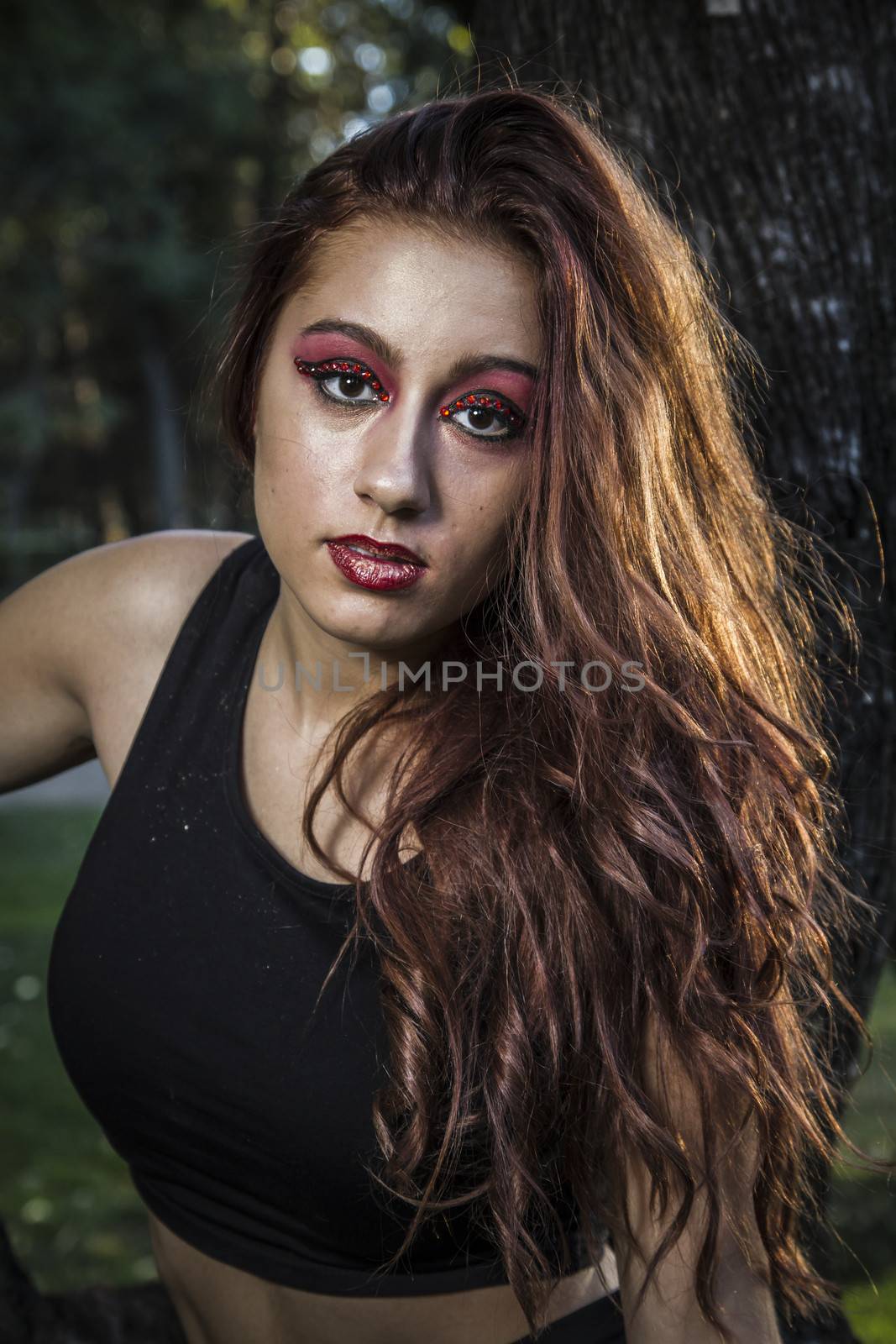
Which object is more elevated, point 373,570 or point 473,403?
point 473,403

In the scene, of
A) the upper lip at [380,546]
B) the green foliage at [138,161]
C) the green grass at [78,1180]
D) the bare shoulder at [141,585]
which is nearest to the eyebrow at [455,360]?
the upper lip at [380,546]

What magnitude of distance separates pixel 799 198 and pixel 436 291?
958 millimetres

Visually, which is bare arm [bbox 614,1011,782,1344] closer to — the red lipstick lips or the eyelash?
the red lipstick lips

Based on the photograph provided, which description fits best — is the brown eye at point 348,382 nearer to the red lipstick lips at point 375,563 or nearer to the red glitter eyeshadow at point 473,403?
the red glitter eyeshadow at point 473,403

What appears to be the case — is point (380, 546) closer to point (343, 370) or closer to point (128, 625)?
point (343, 370)

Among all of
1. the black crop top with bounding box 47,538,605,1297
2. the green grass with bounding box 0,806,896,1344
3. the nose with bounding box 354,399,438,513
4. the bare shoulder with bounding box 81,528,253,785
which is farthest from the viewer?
the green grass with bounding box 0,806,896,1344

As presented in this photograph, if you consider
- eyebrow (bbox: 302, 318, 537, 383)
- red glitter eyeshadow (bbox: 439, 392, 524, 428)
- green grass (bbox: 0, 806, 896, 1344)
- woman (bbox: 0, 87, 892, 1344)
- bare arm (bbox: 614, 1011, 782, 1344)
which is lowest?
green grass (bbox: 0, 806, 896, 1344)

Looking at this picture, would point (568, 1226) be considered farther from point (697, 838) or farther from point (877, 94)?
point (877, 94)

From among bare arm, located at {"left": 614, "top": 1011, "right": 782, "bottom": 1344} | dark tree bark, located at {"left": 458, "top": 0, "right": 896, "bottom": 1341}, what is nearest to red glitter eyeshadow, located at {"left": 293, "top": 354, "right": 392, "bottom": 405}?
dark tree bark, located at {"left": 458, "top": 0, "right": 896, "bottom": 1341}

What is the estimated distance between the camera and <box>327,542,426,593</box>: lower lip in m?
1.89

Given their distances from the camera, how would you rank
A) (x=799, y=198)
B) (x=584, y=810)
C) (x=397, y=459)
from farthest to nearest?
(x=799, y=198) < (x=584, y=810) < (x=397, y=459)

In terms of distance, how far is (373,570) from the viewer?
6.20ft

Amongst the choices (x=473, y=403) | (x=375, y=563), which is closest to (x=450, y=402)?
(x=473, y=403)

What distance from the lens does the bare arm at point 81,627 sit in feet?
7.61
